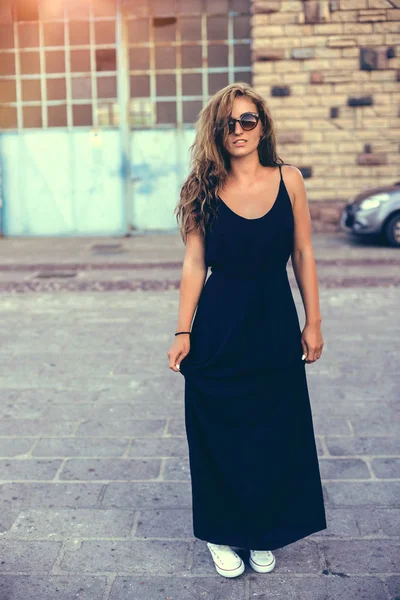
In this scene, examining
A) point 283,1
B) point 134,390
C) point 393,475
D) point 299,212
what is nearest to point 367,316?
point 134,390

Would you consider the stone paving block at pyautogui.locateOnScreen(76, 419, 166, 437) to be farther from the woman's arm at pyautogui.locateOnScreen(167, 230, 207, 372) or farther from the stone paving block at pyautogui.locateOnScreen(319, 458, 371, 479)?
the woman's arm at pyautogui.locateOnScreen(167, 230, 207, 372)

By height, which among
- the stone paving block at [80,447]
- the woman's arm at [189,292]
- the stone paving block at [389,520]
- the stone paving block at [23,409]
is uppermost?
the woman's arm at [189,292]

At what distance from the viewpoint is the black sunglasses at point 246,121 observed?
3141 millimetres

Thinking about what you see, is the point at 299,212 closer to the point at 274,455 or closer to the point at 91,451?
the point at 274,455

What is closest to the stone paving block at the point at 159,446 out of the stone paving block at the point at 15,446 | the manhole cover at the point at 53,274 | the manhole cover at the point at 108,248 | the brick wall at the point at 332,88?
the stone paving block at the point at 15,446

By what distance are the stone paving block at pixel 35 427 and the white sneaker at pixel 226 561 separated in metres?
1.82

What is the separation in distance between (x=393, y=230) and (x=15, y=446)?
9.15m

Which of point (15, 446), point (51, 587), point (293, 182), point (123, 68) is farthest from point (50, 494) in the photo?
point (123, 68)

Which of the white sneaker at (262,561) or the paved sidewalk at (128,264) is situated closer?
the white sneaker at (262,561)

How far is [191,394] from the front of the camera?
10.7 feet

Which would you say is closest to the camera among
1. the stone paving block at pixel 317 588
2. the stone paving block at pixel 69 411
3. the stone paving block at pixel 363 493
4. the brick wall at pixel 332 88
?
the stone paving block at pixel 317 588

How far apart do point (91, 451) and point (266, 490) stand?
1.63m

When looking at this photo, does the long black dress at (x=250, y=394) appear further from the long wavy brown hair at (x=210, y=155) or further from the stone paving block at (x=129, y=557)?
the stone paving block at (x=129, y=557)

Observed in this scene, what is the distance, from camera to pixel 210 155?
10.5 feet
